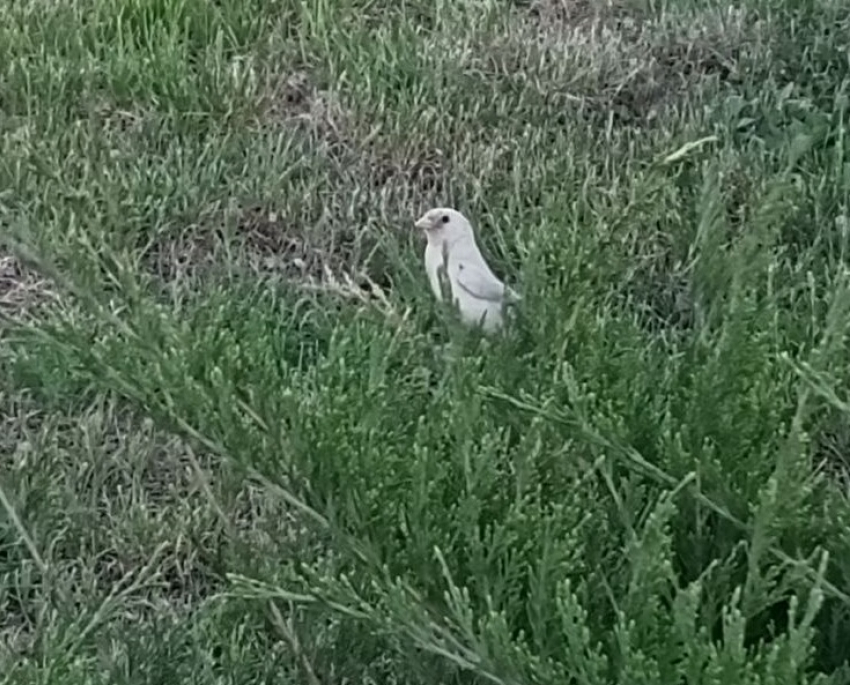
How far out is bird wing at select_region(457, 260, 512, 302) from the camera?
2842mm

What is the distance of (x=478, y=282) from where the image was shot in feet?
9.51

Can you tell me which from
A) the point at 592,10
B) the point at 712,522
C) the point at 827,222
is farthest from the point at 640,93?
the point at 712,522

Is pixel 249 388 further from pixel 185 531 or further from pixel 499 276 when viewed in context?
pixel 499 276

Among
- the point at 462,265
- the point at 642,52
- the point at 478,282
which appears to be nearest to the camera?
the point at 478,282

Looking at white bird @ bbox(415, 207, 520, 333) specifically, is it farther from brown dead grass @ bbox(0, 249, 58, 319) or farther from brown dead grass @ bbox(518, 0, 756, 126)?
brown dead grass @ bbox(518, 0, 756, 126)

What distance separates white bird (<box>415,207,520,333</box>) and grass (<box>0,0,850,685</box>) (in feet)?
0.31

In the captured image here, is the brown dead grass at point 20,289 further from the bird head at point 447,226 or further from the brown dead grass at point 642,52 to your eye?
the brown dead grass at point 642,52

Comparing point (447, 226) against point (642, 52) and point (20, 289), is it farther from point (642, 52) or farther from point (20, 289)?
point (642, 52)

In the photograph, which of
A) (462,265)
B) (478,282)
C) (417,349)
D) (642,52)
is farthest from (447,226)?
(642,52)

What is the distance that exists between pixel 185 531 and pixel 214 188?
1081 mm

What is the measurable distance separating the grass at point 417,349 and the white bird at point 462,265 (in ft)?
0.31

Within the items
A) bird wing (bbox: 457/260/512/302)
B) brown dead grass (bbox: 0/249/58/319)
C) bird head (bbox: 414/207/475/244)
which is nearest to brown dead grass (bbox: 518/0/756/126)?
bird head (bbox: 414/207/475/244)

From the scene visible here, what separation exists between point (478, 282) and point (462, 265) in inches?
4.4

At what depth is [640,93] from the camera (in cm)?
406
